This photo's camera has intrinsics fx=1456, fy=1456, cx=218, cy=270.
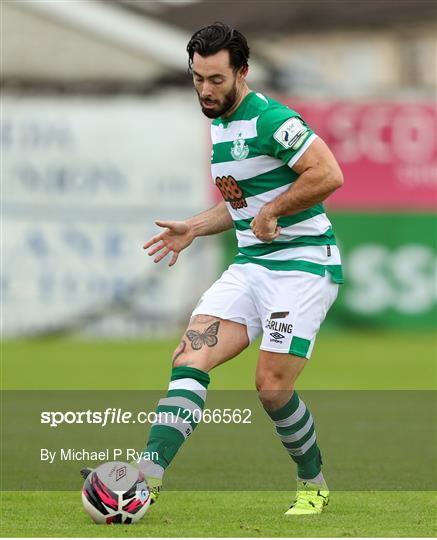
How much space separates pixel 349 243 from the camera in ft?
73.0

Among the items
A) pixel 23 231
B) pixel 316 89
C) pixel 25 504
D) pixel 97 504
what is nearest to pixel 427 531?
pixel 97 504

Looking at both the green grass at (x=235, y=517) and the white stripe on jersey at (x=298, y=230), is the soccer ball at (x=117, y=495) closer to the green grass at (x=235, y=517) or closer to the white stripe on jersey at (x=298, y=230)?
the green grass at (x=235, y=517)

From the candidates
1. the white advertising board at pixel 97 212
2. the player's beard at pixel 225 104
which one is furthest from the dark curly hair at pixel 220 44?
the white advertising board at pixel 97 212

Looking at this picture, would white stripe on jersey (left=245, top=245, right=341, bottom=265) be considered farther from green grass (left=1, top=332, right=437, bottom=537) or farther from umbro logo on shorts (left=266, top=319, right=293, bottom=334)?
green grass (left=1, top=332, right=437, bottom=537)

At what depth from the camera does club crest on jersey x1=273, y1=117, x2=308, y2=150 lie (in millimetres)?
7406

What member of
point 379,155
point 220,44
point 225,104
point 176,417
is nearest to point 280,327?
point 176,417

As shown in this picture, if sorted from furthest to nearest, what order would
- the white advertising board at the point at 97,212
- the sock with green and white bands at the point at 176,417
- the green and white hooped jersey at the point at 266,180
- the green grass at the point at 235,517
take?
the white advertising board at the point at 97,212, the green and white hooped jersey at the point at 266,180, the sock with green and white bands at the point at 176,417, the green grass at the point at 235,517

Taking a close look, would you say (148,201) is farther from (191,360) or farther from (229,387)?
(191,360)

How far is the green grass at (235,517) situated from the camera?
693cm

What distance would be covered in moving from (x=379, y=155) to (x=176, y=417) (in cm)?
1553

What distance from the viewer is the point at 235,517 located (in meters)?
7.52

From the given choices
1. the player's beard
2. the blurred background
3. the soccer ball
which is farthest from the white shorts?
the blurred background

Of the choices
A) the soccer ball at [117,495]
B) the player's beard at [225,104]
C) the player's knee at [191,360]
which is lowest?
the soccer ball at [117,495]

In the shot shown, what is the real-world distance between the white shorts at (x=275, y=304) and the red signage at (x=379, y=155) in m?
14.5
